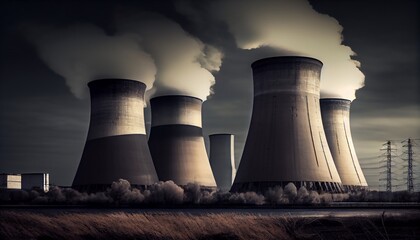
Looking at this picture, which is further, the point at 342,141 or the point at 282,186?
the point at 342,141

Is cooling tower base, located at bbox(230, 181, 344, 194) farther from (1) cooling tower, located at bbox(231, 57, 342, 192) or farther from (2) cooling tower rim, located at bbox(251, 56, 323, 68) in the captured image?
(2) cooling tower rim, located at bbox(251, 56, 323, 68)

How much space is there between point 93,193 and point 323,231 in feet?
62.2

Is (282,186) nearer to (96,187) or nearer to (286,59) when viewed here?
(286,59)

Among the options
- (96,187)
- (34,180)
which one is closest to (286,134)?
(96,187)

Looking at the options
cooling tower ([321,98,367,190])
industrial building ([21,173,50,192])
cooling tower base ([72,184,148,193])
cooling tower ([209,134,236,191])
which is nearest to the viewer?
cooling tower base ([72,184,148,193])

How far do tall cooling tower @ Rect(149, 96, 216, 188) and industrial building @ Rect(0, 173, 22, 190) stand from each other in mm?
23781

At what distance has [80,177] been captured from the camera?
99.5ft

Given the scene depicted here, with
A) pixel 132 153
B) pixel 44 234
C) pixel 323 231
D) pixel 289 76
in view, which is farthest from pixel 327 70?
pixel 44 234

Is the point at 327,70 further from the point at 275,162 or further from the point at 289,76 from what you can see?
the point at 275,162

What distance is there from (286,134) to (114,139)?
31.1 ft

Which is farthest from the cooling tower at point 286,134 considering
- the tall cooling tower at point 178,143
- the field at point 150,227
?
the field at point 150,227

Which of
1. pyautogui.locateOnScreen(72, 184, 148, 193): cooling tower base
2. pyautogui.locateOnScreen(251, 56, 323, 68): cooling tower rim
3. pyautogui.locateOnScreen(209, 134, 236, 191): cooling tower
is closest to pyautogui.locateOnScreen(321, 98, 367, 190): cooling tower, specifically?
pyautogui.locateOnScreen(251, 56, 323, 68): cooling tower rim

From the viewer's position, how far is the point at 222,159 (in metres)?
53.6

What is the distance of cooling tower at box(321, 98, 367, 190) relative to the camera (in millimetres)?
36787
